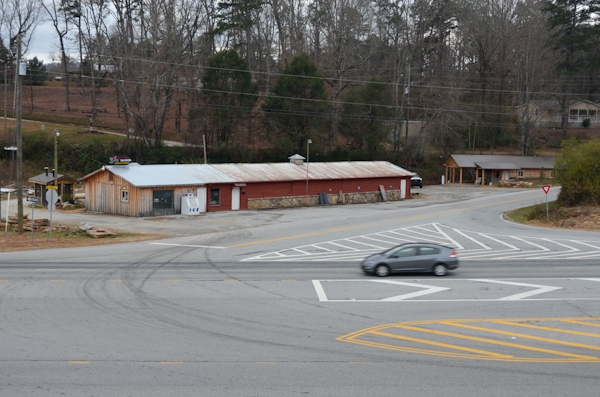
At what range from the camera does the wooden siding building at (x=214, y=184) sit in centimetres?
4594

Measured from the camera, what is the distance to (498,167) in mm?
77625

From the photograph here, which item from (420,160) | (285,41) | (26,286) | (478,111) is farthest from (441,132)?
(26,286)

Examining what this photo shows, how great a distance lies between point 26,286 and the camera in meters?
20.8

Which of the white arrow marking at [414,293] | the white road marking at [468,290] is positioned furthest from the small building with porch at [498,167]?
the white arrow marking at [414,293]

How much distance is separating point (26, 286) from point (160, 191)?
25547 millimetres

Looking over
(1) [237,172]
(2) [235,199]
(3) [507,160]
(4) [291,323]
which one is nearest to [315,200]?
(1) [237,172]

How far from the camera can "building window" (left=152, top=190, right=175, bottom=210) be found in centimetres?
4597

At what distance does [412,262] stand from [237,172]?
3171 cm

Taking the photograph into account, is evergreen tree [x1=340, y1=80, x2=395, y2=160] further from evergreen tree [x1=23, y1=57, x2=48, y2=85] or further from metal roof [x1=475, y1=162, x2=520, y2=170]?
evergreen tree [x1=23, y1=57, x2=48, y2=85]

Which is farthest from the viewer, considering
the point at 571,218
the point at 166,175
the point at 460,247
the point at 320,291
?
the point at 166,175

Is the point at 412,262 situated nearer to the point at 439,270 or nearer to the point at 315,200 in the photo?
the point at 439,270

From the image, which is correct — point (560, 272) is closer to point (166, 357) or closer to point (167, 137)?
point (166, 357)

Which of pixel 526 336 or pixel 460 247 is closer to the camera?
pixel 526 336

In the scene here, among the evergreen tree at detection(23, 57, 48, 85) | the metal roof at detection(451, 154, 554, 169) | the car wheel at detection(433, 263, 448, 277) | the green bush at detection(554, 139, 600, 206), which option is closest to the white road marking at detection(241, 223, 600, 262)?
the car wheel at detection(433, 263, 448, 277)
